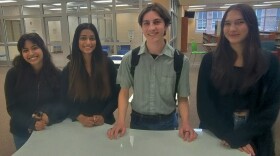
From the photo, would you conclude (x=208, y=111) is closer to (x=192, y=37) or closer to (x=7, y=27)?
(x=7, y=27)

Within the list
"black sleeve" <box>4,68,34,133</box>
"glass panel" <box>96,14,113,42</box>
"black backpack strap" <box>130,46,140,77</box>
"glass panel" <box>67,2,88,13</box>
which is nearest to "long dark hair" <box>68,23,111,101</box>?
"black backpack strap" <box>130,46,140,77</box>

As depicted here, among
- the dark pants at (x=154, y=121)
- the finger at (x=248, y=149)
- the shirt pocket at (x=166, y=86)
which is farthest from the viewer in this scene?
the dark pants at (x=154, y=121)

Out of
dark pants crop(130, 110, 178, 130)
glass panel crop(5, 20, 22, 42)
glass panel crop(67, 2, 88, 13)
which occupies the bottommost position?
dark pants crop(130, 110, 178, 130)

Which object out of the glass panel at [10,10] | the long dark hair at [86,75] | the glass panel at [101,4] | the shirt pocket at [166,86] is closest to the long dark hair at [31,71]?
the long dark hair at [86,75]

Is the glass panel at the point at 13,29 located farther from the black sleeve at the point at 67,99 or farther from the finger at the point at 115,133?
the finger at the point at 115,133

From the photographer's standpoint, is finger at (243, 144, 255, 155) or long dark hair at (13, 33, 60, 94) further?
long dark hair at (13, 33, 60, 94)

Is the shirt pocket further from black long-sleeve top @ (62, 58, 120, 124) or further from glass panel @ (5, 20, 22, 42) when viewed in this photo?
glass panel @ (5, 20, 22, 42)

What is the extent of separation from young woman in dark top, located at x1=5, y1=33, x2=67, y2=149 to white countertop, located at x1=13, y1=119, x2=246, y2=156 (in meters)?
0.42

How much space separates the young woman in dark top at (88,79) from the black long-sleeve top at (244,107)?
81cm

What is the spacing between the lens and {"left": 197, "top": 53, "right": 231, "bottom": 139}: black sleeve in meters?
1.42

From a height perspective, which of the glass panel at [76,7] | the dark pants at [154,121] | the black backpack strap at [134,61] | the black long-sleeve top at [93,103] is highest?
the glass panel at [76,7]

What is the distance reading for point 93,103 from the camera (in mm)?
1903

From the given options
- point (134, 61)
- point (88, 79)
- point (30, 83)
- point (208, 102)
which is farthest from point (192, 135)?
point (30, 83)

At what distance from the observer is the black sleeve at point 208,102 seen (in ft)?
4.66
